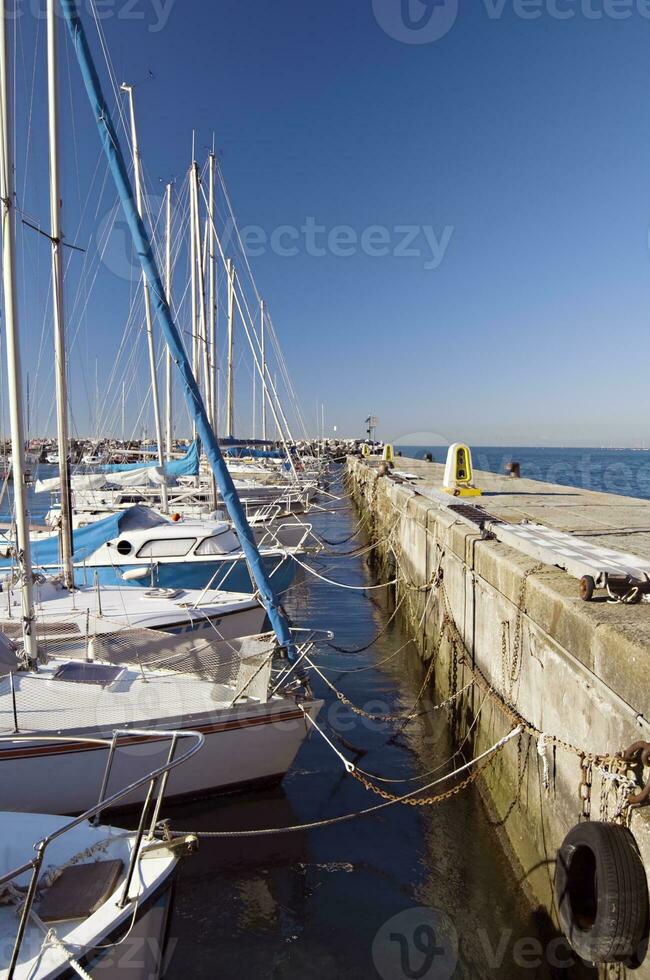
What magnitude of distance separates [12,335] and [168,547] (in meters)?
7.28

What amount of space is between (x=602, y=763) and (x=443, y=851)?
3.36 m

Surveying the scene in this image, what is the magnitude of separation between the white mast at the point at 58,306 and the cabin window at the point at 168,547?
11.1 feet

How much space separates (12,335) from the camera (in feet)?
24.3

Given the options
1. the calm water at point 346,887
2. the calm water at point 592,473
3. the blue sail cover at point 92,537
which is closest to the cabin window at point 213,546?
the blue sail cover at point 92,537

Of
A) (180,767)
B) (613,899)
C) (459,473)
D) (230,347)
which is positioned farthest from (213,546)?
(230,347)

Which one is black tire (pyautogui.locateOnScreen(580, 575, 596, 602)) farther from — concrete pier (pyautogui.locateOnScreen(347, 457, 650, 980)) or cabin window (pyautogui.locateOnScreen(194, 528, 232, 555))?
cabin window (pyautogui.locateOnScreen(194, 528, 232, 555))

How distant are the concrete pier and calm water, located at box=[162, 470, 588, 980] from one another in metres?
0.49

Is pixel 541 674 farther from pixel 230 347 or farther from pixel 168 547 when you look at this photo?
pixel 230 347

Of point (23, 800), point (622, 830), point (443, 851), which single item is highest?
point (622, 830)

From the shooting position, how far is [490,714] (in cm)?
738

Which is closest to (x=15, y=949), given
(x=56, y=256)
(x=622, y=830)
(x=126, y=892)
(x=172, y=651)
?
(x=126, y=892)

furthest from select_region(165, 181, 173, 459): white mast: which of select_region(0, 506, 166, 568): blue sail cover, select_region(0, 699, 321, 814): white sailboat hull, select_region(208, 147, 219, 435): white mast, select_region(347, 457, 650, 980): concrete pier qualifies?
select_region(0, 699, 321, 814): white sailboat hull

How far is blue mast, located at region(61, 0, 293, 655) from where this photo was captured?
7.14 metres

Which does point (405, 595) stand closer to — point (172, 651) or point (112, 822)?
point (172, 651)
